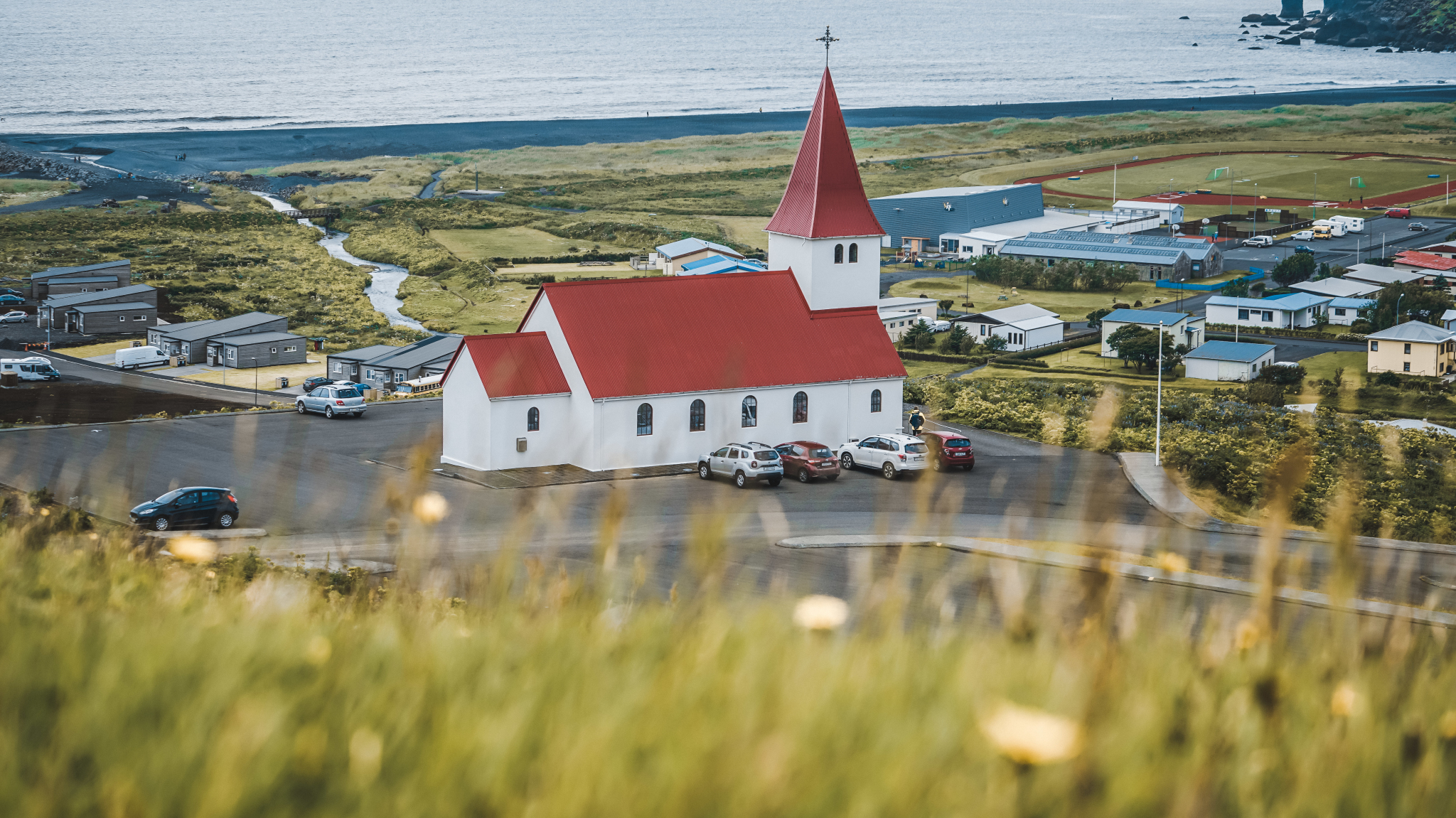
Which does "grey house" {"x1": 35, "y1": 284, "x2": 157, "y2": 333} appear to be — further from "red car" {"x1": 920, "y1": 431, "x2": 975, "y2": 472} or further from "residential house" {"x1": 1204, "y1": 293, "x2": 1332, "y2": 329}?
"residential house" {"x1": 1204, "y1": 293, "x2": 1332, "y2": 329}

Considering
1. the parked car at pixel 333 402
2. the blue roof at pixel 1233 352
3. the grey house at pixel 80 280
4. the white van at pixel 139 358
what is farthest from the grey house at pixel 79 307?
the blue roof at pixel 1233 352

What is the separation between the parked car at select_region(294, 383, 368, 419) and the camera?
4612 centimetres

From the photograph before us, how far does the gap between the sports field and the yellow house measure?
79667 millimetres

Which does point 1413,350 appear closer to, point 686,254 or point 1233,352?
point 1233,352

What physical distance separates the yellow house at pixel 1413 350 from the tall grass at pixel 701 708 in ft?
235

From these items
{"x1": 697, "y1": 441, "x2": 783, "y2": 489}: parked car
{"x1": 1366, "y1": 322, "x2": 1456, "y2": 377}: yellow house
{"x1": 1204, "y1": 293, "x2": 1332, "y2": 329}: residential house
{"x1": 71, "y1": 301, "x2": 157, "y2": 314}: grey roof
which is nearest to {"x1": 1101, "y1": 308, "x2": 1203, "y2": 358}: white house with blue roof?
{"x1": 1204, "y1": 293, "x2": 1332, "y2": 329}: residential house

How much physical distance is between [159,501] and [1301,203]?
13549 cm

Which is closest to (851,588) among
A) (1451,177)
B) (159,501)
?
(159,501)

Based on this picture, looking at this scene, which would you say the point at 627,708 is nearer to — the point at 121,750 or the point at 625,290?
the point at 121,750

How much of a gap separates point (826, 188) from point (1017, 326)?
119 feet

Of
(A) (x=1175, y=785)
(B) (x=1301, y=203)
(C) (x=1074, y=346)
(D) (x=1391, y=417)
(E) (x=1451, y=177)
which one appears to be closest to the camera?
(A) (x=1175, y=785)

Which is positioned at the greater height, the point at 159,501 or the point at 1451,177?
the point at 1451,177

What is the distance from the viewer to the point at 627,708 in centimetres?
351

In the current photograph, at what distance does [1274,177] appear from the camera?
159 metres
